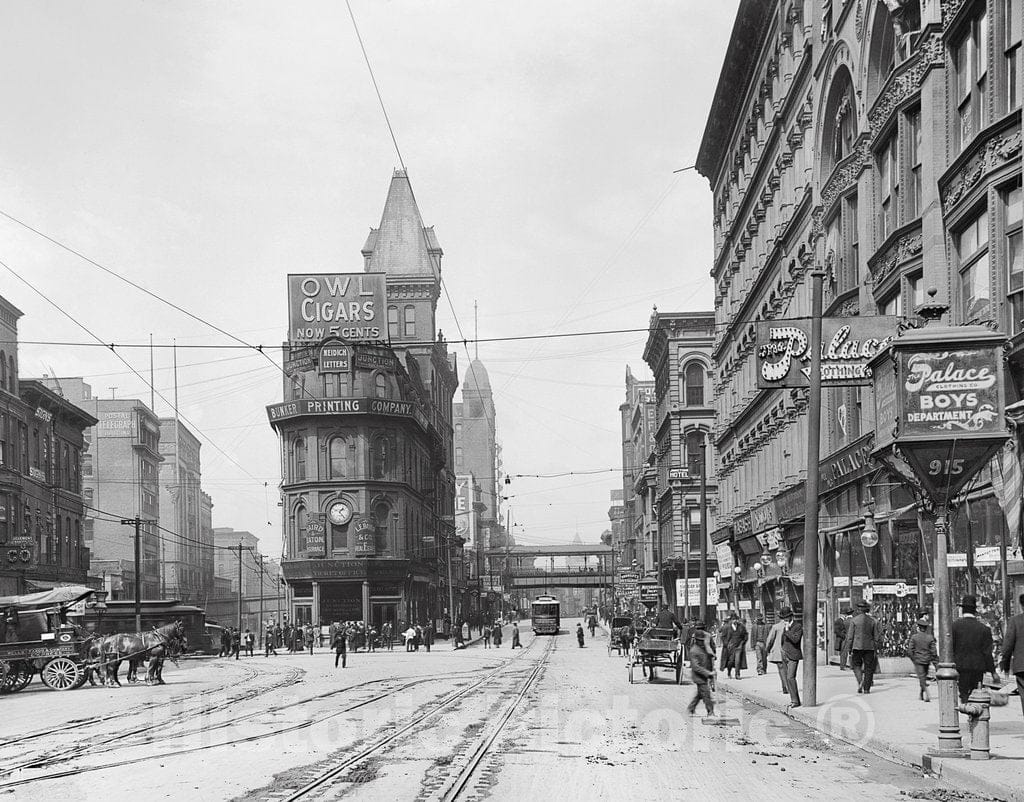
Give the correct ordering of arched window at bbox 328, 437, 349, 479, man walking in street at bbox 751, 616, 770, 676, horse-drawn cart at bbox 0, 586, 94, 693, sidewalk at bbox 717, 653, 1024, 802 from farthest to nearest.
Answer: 1. arched window at bbox 328, 437, 349, 479
2. horse-drawn cart at bbox 0, 586, 94, 693
3. man walking in street at bbox 751, 616, 770, 676
4. sidewalk at bbox 717, 653, 1024, 802

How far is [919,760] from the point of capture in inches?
563

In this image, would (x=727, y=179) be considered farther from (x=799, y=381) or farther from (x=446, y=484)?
(x=446, y=484)

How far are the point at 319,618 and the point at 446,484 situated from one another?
43.4 metres

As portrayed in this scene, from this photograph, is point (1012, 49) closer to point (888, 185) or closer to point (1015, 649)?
point (888, 185)

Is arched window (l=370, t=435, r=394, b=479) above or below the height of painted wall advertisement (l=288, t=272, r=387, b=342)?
below

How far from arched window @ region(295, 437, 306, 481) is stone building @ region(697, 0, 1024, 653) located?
32507mm

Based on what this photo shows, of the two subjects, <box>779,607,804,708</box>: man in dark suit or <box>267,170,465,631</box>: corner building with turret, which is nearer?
<box>779,607,804,708</box>: man in dark suit

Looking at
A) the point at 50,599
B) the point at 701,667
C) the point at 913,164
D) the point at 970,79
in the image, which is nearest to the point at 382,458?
the point at 50,599

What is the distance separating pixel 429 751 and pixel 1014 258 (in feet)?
40.2

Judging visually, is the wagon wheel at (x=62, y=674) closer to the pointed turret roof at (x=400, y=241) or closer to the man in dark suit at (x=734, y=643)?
the man in dark suit at (x=734, y=643)

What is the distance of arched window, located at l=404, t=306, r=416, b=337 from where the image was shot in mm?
105438

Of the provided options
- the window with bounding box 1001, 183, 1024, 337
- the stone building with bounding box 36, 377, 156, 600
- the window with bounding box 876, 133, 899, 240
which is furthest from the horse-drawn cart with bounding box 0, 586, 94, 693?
the stone building with bounding box 36, 377, 156, 600

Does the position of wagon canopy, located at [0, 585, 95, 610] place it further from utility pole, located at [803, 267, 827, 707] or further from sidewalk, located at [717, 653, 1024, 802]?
utility pole, located at [803, 267, 827, 707]

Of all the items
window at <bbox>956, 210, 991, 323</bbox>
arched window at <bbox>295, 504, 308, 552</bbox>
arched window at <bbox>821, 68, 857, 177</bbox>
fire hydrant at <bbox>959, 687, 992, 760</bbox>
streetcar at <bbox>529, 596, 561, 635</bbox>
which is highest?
arched window at <bbox>821, 68, 857, 177</bbox>
